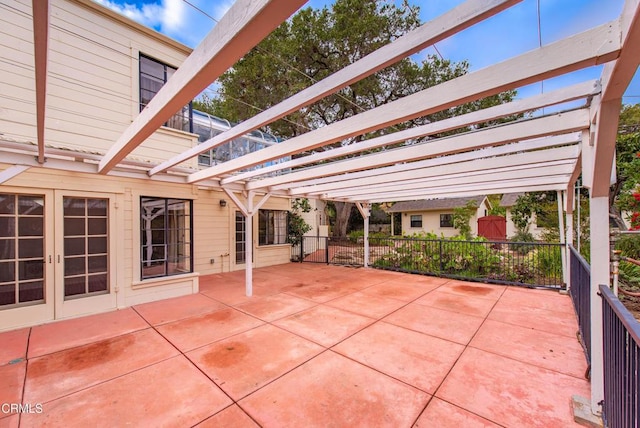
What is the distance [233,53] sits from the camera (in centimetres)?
140

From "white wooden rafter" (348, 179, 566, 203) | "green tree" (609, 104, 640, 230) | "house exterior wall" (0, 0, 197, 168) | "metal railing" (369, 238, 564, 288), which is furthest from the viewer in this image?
"metal railing" (369, 238, 564, 288)

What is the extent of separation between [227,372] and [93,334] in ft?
7.90

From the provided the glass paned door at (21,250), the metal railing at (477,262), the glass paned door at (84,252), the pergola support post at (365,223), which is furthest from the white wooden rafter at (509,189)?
the glass paned door at (21,250)

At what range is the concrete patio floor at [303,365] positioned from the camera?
2.19m

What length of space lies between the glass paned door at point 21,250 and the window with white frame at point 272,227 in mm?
5323

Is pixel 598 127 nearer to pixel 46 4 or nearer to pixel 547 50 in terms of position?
pixel 547 50

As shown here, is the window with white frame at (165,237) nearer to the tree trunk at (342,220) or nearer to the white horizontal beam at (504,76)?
the white horizontal beam at (504,76)

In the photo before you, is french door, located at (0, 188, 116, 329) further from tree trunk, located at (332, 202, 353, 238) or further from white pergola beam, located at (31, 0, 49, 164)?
tree trunk, located at (332, 202, 353, 238)

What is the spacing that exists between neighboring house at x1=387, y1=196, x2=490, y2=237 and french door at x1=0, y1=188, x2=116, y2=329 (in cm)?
1557

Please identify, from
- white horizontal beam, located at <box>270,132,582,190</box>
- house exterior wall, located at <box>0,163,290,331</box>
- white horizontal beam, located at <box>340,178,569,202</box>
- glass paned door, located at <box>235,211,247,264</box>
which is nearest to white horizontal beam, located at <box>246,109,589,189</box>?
white horizontal beam, located at <box>270,132,582,190</box>

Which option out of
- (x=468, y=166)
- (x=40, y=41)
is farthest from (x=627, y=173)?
(x=40, y=41)

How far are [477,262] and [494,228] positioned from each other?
918 cm

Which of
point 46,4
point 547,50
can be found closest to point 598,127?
point 547,50

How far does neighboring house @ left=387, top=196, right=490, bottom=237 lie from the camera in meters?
16.8
